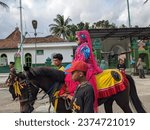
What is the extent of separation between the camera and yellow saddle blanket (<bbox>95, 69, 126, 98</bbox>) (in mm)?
5676

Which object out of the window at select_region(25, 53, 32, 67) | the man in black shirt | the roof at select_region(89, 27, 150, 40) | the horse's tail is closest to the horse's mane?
the horse's tail

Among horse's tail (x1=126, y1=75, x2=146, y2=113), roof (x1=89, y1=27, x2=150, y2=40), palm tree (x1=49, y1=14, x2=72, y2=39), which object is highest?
palm tree (x1=49, y1=14, x2=72, y2=39)

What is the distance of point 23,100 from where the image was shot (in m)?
5.61

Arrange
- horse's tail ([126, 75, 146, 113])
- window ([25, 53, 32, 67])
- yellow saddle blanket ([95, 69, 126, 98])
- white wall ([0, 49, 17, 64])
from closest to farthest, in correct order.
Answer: yellow saddle blanket ([95, 69, 126, 98]) < horse's tail ([126, 75, 146, 113]) < window ([25, 53, 32, 67]) < white wall ([0, 49, 17, 64])

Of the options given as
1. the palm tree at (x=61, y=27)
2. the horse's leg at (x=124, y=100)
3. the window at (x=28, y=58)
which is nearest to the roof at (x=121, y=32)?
the window at (x=28, y=58)

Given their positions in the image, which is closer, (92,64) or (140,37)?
(92,64)

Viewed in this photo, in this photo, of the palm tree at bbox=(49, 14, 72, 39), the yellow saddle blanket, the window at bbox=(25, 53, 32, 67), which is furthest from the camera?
the palm tree at bbox=(49, 14, 72, 39)

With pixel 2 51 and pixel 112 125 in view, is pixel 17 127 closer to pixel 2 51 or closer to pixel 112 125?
pixel 112 125

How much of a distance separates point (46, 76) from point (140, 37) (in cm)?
2812

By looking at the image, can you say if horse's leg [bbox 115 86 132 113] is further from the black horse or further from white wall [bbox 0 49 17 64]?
white wall [bbox 0 49 17 64]

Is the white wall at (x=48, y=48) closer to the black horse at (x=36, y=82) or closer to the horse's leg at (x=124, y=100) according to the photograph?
the horse's leg at (x=124, y=100)

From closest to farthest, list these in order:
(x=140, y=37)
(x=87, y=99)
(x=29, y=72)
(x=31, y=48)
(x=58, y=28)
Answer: (x=87, y=99) < (x=29, y=72) < (x=140, y=37) < (x=31, y=48) < (x=58, y=28)

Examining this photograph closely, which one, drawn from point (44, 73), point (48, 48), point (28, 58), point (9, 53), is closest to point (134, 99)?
point (44, 73)

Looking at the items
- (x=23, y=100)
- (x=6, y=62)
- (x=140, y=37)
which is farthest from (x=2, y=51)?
(x=23, y=100)
